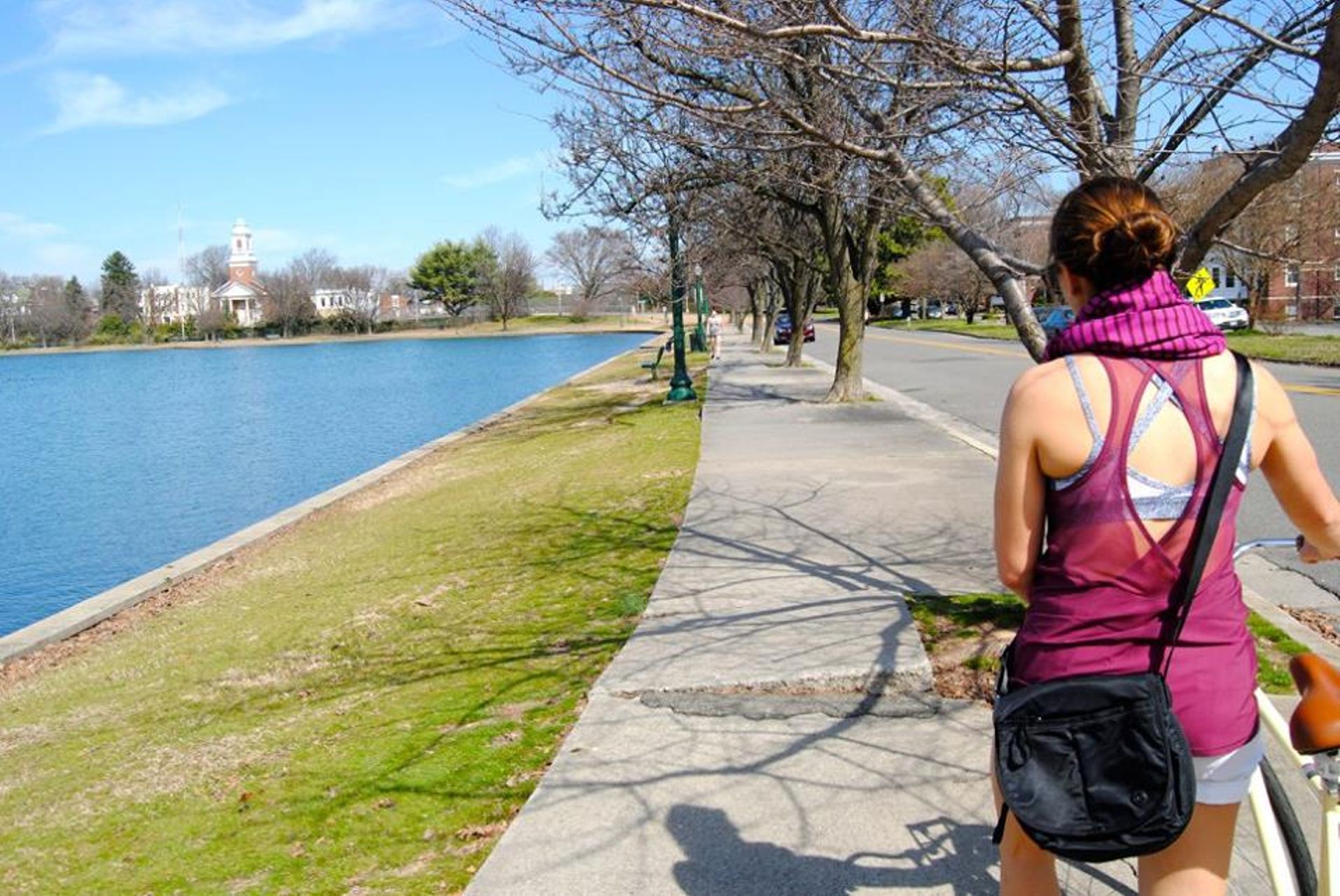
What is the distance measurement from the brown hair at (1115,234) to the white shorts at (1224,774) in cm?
95

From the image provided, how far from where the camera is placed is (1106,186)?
2297 millimetres

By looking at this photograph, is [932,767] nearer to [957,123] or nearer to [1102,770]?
[1102,770]

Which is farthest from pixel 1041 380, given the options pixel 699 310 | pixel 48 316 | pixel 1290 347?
pixel 48 316

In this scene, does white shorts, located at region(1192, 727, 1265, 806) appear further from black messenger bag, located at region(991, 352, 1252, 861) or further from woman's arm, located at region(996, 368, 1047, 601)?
woman's arm, located at region(996, 368, 1047, 601)

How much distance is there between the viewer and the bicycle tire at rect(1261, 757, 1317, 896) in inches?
103

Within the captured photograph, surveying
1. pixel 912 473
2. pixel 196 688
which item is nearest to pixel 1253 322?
pixel 912 473

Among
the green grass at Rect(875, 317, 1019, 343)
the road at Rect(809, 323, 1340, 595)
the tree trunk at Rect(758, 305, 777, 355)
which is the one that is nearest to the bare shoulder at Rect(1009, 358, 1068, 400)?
the road at Rect(809, 323, 1340, 595)

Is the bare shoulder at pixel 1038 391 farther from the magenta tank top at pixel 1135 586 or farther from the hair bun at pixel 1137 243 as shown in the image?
the hair bun at pixel 1137 243

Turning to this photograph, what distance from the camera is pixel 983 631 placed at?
237 inches

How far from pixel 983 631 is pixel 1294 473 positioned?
3.77 meters

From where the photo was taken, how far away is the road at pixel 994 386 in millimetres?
9180

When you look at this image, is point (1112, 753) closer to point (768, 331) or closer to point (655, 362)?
point (655, 362)

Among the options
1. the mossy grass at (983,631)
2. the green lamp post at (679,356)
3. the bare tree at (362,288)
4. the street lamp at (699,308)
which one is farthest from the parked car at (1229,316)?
the bare tree at (362,288)

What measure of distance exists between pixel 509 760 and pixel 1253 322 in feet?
129
